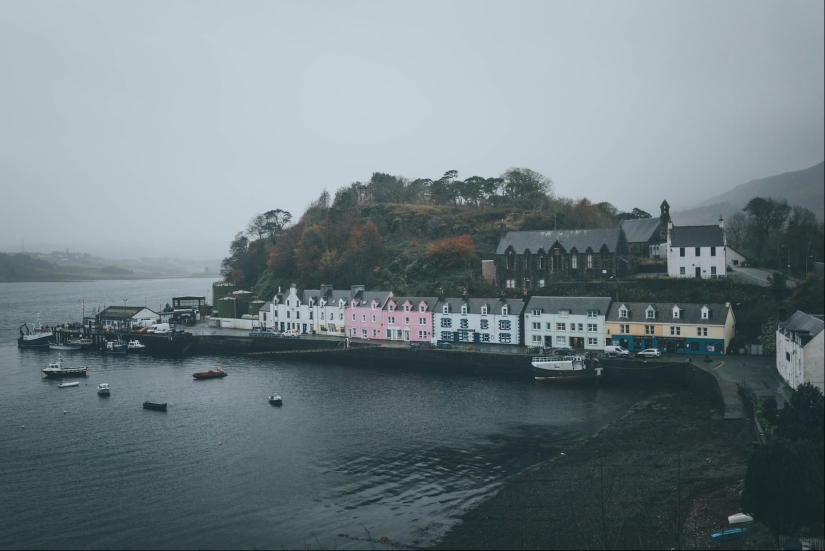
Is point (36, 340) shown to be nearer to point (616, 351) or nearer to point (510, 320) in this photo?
point (510, 320)

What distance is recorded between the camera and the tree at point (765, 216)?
236ft

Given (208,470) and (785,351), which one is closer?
(208,470)

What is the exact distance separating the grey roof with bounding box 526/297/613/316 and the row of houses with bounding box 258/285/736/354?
0.29 ft

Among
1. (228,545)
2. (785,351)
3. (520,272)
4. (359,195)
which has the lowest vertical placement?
(228,545)

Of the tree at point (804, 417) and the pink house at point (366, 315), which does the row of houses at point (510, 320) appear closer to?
the pink house at point (366, 315)

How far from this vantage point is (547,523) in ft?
76.9

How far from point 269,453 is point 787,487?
2486 centimetres

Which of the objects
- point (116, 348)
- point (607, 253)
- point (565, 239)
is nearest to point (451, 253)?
point (565, 239)

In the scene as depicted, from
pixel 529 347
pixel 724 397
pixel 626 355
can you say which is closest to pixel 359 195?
pixel 529 347

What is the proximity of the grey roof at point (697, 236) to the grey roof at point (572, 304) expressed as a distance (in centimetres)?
1132

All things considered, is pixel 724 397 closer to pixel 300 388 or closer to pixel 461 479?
pixel 461 479

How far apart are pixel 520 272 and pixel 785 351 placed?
34433mm

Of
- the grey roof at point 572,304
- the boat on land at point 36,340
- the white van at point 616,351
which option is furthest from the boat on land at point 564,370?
the boat on land at point 36,340

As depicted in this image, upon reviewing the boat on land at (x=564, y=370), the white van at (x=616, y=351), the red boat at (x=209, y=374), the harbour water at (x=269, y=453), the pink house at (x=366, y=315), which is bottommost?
the harbour water at (x=269, y=453)
